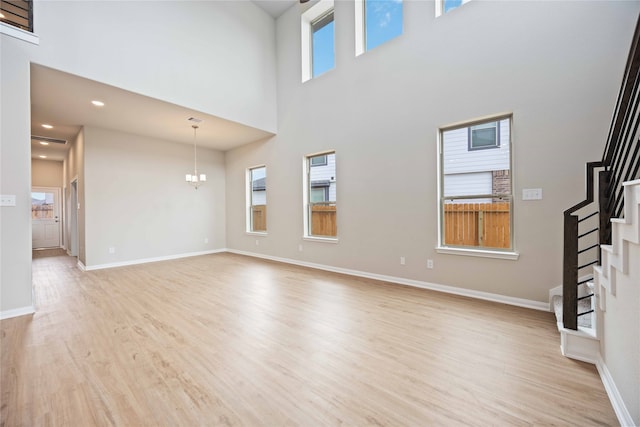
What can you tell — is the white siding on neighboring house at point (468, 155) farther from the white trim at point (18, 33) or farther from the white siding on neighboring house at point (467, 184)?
the white trim at point (18, 33)

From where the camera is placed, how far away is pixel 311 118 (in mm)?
5230

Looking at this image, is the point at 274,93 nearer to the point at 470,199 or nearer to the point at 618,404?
the point at 470,199

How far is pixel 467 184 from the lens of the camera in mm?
3562

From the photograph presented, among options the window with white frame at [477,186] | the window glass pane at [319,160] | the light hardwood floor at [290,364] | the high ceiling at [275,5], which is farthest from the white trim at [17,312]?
the high ceiling at [275,5]

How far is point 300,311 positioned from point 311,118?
3734 mm

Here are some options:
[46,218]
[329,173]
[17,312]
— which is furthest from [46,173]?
[329,173]

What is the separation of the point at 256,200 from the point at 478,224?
5.06m

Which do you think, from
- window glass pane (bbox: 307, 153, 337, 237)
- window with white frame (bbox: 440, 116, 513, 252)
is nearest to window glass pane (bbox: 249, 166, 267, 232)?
window glass pane (bbox: 307, 153, 337, 237)

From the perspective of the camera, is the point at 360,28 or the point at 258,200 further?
the point at 258,200

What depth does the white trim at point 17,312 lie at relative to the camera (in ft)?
9.34

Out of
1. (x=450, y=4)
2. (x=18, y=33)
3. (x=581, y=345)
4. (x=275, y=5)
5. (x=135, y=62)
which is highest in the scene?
(x=275, y=5)

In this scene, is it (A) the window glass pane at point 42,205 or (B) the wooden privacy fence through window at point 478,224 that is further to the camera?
(A) the window glass pane at point 42,205

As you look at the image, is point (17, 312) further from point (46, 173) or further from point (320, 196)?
point (46, 173)

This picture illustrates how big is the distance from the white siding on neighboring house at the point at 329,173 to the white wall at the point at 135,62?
1.55m
